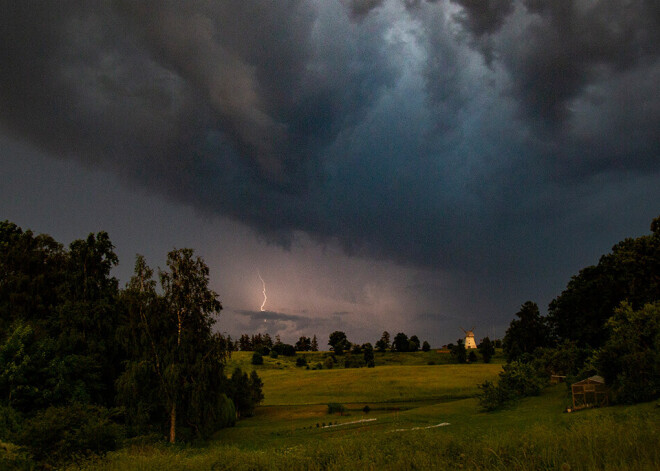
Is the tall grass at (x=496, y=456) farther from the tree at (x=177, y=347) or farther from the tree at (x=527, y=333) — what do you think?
the tree at (x=527, y=333)

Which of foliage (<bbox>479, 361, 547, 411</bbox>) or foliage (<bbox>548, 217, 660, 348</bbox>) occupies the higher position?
foliage (<bbox>548, 217, 660, 348</bbox>)

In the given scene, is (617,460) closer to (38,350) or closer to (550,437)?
(550,437)

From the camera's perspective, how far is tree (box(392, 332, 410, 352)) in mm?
187750

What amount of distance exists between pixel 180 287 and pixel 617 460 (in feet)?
123

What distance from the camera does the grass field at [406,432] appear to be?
1088cm

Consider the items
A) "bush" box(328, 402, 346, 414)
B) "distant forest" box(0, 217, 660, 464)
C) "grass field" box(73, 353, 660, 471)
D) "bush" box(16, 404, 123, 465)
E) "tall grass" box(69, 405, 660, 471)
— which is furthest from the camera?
"bush" box(328, 402, 346, 414)

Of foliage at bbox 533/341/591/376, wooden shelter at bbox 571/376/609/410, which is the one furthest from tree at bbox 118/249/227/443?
A: foliage at bbox 533/341/591/376

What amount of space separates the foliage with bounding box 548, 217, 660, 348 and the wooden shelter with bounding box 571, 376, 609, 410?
33.4ft

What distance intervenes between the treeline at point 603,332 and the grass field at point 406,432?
9.44 feet

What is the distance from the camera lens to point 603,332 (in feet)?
211

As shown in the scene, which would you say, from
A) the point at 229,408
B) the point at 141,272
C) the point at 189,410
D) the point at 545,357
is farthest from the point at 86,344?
the point at 545,357

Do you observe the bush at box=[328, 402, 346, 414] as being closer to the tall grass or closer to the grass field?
the grass field

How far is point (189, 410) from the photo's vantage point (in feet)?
123

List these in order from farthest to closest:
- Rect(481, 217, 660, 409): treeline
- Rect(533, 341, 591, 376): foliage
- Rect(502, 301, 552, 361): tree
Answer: Rect(502, 301, 552, 361): tree, Rect(533, 341, 591, 376): foliage, Rect(481, 217, 660, 409): treeline
